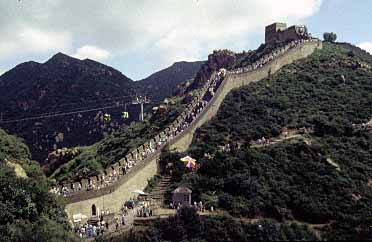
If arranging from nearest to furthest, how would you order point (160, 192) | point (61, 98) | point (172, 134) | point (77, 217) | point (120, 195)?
point (77, 217) → point (120, 195) → point (160, 192) → point (172, 134) → point (61, 98)

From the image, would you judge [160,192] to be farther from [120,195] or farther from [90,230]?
[90,230]

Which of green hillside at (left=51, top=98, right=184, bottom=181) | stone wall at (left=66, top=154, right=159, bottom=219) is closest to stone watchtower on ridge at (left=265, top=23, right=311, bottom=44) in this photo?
green hillside at (left=51, top=98, right=184, bottom=181)

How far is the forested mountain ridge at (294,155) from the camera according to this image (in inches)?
1348

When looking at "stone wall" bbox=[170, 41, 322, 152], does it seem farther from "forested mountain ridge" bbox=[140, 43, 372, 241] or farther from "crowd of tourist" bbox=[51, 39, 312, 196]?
"forested mountain ridge" bbox=[140, 43, 372, 241]

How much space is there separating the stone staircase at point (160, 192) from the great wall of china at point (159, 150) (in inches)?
32.7

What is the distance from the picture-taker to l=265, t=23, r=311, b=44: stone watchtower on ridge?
67.2 metres

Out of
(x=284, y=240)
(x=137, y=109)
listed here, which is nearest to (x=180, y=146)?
(x=284, y=240)

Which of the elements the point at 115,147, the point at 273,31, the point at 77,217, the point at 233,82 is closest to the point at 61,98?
the point at 273,31

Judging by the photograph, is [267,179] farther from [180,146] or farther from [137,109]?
[137,109]

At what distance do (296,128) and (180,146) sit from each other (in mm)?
9279

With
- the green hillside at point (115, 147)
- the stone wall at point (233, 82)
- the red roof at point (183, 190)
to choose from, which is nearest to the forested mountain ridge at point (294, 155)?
the stone wall at point (233, 82)

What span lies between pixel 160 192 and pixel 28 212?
13.1 m

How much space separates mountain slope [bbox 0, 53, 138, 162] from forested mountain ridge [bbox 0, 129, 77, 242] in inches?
1729

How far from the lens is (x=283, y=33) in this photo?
6950cm
